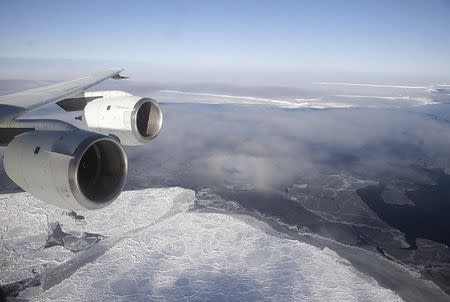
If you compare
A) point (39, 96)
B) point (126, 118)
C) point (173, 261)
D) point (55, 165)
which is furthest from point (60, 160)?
point (173, 261)

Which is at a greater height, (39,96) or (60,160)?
(39,96)

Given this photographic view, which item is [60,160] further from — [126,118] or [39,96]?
[126,118]

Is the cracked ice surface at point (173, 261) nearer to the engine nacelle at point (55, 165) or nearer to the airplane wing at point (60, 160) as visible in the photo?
the airplane wing at point (60, 160)

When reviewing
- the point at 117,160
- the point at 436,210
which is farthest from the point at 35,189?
the point at 436,210

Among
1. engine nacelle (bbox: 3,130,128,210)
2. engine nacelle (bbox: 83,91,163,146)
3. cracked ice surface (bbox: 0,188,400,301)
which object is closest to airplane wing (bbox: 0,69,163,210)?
engine nacelle (bbox: 3,130,128,210)

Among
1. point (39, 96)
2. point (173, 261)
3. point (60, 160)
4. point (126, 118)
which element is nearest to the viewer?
point (60, 160)

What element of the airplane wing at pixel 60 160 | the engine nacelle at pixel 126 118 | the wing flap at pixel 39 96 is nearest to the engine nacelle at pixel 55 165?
the airplane wing at pixel 60 160

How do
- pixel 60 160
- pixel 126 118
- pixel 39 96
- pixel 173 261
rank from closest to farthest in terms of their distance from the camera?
pixel 60 160
pixel 39 96
pixel 126 118
pixel 173 261
